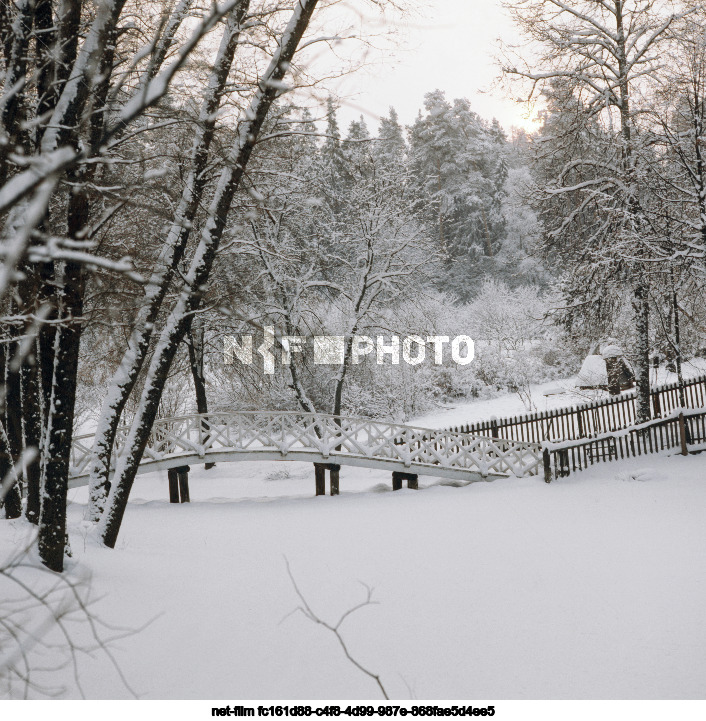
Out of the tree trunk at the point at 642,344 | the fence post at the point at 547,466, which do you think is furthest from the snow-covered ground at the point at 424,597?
the tree trunk at the point at 642,344

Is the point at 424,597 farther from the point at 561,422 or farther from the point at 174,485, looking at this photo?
the point at 561,422

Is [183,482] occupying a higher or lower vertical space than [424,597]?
higher

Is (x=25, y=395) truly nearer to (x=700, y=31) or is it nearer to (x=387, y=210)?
(x=700, y=31)

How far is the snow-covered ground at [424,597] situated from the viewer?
417cm

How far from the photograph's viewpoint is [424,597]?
6.15 m

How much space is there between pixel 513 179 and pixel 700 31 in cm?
3204

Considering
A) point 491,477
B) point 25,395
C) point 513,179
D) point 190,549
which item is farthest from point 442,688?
point 513,179

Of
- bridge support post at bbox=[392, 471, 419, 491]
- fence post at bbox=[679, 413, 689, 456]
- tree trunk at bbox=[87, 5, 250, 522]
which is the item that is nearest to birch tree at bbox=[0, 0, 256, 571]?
tree trunk at bbox=[87, 5, 250, 522]

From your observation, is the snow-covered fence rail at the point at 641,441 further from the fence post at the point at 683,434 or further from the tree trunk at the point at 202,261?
the tree trunk at the point at 202,261

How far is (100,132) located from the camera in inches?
212

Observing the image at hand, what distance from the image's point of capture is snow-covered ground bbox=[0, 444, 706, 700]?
4.17m

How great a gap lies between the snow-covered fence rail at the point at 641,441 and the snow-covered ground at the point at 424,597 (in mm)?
1433

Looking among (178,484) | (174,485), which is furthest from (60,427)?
(178,484)

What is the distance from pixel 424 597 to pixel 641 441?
910 centimetres
